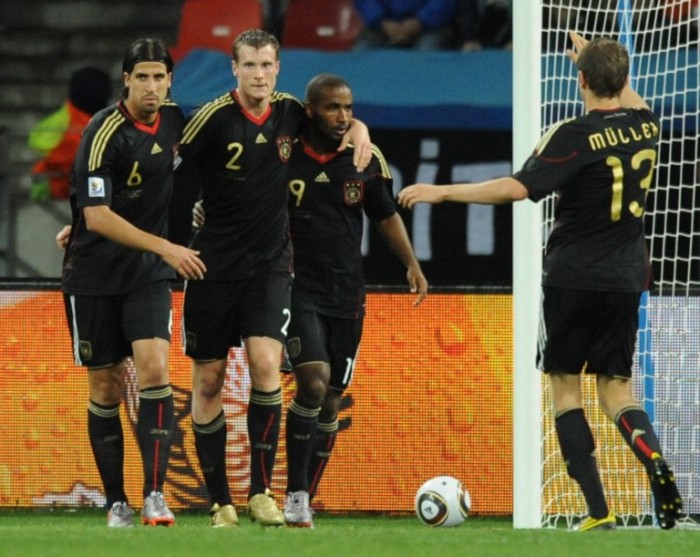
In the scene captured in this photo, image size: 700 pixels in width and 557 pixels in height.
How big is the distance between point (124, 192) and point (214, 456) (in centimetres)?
114

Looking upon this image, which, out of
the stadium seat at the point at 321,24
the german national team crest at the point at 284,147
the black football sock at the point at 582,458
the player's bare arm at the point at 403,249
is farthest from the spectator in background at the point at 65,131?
the black football sock at the point at 582,458

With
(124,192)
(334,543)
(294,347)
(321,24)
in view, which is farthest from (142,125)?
(321,24)

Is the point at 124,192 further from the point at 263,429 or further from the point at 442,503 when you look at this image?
the point at 442,503

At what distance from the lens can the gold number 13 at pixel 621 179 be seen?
6043 millimetres

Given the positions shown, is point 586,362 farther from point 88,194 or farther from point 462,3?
point 462,3

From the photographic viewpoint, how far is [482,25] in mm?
11164

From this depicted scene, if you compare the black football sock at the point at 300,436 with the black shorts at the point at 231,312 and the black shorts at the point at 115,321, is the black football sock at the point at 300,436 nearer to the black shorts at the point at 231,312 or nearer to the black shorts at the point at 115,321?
the black shorts at the point at 231,312

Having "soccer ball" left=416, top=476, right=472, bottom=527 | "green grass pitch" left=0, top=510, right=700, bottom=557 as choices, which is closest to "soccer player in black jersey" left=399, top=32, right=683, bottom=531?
"green grass pitch" left=0, top=510, right=700, bottom=557

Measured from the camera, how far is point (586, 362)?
6395 mm

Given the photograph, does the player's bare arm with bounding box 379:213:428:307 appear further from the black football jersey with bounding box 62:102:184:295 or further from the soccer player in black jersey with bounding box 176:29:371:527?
the black football jersey with bounding box 62:102:184:295

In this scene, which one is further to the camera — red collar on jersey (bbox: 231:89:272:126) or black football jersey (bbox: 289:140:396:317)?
black football jersey (bbox: 289:140:396:317)

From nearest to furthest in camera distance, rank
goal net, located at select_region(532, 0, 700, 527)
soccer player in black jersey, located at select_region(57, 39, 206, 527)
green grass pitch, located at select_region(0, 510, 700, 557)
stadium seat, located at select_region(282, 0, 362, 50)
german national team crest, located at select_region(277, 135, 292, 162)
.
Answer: green grass pitch, located at select_region(0, 510, 700, 557), soccer player in black jersey, located at select_region(57, 39, 206, 527), german national team crest, located at select_region(277, 135, 292, 162), goal net, located at select_region(532, 0, 700, 527), stadium seat, located at select_region(282, 0, 362, 50)

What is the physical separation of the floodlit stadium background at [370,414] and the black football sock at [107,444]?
1769 millimetres

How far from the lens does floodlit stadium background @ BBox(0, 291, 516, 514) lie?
8625mm
